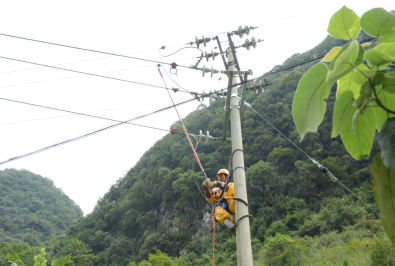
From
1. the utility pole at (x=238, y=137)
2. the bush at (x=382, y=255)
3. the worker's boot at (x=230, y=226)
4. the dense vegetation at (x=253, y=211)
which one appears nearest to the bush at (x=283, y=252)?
the dense vegetation at (x=253, y=211)

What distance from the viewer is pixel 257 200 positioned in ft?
75.6

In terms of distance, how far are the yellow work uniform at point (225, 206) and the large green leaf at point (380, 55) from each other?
322 centimetres

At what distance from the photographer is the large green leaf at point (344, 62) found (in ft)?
0.70

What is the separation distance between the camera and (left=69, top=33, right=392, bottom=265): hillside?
15734 mm

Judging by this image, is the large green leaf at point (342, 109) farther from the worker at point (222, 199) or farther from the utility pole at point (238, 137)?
the worker at point (222, 199)

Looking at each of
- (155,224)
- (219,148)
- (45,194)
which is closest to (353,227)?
(219,148)

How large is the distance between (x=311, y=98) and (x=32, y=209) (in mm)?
55565

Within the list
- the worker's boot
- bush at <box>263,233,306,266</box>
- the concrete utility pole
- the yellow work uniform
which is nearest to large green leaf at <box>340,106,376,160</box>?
the concrete utility pole

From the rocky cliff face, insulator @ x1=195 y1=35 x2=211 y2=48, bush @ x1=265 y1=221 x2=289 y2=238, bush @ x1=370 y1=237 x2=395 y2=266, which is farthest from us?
the rocky cliff face

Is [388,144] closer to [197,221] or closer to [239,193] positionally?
[239,193]

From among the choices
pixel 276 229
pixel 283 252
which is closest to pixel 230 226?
pixel 283 252

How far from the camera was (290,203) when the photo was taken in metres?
20.7

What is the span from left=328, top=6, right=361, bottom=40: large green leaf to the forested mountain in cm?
4165

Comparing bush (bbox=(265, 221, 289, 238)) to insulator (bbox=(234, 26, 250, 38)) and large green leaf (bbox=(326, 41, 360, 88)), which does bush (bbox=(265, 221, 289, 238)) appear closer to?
insulator (bbox=(234, 26, 250, 38))
